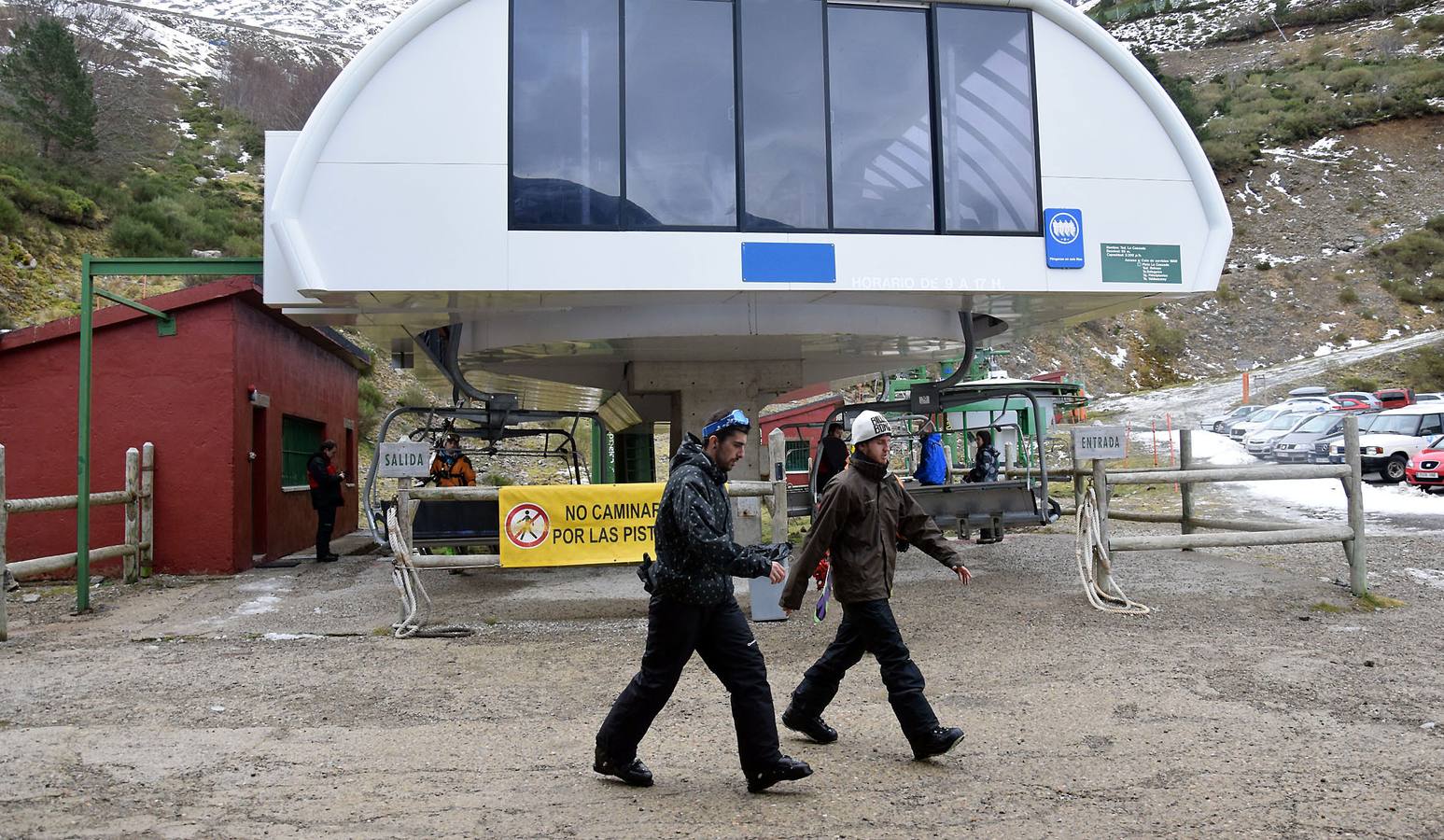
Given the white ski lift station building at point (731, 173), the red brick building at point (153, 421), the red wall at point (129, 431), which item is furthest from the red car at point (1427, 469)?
the red wall at point (129, 431)

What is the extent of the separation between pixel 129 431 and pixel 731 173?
28.6ft

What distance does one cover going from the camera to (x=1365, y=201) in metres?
74.7

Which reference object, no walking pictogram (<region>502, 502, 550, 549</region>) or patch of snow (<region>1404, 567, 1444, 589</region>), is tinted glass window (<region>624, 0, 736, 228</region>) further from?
patch of snow (<region>1404, 567, 1444, 589</region>)

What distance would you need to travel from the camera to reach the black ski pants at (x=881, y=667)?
5332 mm

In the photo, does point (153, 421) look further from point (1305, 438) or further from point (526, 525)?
point (1305, 438)

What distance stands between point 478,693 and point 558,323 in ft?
19.8

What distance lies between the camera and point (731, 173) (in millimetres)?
11055

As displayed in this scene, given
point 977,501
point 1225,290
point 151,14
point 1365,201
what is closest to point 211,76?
point 151,14

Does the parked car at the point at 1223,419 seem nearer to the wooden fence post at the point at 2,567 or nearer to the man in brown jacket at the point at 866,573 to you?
the man in brown jacket at the point at 866,573

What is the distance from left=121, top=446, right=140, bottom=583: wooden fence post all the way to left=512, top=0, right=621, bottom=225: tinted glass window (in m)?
6.26

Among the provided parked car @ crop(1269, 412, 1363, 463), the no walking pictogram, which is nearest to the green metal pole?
the no walking pictogram

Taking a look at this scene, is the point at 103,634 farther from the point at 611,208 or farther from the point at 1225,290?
the point at 1225,290

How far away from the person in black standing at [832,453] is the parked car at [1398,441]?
17.0 metres

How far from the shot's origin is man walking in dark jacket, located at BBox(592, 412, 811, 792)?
4820 mm
